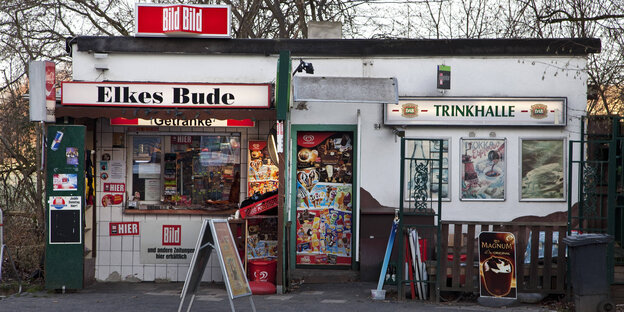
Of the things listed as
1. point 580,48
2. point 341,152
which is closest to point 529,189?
point 580,48

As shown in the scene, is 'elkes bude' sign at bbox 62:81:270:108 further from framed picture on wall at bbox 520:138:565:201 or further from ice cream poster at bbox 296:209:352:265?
framed picture on wall at bbox 520:138:565:201

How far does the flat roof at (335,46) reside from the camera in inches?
440

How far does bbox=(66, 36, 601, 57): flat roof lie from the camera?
1116 centimetres

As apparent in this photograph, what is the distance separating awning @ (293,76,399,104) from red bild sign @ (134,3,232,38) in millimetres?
1703

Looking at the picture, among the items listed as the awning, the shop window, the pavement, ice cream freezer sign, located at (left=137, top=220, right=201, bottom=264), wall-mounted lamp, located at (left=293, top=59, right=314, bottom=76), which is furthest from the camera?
the shop window

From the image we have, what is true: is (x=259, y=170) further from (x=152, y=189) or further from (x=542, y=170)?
(x=542, y=170)

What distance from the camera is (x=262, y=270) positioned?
10.6 metres

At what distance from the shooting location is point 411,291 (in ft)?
31.4

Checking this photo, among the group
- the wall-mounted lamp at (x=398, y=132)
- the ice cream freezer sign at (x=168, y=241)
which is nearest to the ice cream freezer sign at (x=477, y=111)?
the wall-mounted lamp at (x=398, y=132)

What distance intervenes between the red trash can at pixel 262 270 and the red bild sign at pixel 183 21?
3729 millimetres

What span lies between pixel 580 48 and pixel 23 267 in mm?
10255

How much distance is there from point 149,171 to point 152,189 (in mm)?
312

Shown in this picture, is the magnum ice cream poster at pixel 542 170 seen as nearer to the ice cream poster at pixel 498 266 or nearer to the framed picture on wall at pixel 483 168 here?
the framed picture on wall at pixel 483 168

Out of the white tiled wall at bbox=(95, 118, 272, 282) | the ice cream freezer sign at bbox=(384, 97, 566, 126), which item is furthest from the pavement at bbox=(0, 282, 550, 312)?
the ice cream freezer sign at bbox=(384, 97, 566, 126)
